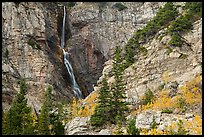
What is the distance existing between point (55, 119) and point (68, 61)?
2805 cm

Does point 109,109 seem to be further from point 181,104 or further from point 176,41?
point 176,41

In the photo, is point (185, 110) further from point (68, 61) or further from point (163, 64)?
point (68, 61)

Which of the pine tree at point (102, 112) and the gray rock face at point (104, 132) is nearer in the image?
the gray rock face at point (104, 132)

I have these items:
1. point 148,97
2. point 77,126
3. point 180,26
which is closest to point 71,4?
point 180,26

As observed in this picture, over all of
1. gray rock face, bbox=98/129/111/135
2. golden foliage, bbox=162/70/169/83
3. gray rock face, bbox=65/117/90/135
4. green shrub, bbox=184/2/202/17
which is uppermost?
green shrub, bbox=184/2/202/17

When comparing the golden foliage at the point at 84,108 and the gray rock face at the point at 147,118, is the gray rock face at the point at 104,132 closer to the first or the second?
the gray rock face at the point at 147,118

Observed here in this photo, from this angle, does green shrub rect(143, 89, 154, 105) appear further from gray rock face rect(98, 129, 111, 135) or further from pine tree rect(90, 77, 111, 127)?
gray rock face rect(98, 129, 111, 135)

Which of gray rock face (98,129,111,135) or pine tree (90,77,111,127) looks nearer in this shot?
gray rock face (98,129,111,135)

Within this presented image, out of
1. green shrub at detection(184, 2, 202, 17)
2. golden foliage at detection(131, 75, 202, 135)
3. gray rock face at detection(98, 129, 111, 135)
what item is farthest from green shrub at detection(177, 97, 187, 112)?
green shrub at detection(184, 2, 202, 17)

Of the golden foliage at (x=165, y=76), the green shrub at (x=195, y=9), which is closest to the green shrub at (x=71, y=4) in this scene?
the green shrub at (x=195, y=9)

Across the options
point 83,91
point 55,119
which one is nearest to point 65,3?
point 83,91

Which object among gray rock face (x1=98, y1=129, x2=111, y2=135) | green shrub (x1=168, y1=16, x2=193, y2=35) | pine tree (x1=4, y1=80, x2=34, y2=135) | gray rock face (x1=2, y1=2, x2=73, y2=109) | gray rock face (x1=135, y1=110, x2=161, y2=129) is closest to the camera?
gray rock face (x1=135, y1=110, x2=161, y2=129)

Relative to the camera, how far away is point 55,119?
37.5 m

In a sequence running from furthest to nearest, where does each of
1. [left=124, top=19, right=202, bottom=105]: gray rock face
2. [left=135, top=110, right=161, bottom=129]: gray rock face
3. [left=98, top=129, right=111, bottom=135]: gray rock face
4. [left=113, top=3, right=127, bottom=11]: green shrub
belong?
[left=113, top=3, right=127, bottom=11]: green shrub, [left=124, top=19, right=202, bottom=105]: gray rock face, [left=98, top=129, right=111, bottom=135]: gray rock face, [left=135, top=110, right=161, bottom=129]: gray rock face
